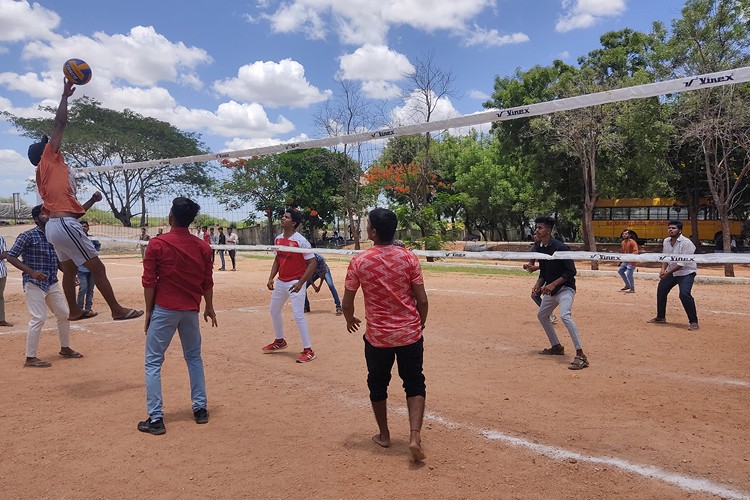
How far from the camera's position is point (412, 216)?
24.5m

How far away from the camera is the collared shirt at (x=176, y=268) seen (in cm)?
455

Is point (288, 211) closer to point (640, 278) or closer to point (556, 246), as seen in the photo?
point (556, 246)

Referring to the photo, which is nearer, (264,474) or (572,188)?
(264,474)

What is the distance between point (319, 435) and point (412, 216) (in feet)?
67.1

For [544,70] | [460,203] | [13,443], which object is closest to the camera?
[13,443]

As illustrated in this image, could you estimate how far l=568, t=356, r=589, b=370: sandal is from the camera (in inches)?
252

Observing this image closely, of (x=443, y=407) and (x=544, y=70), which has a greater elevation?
(x=544, y=70)

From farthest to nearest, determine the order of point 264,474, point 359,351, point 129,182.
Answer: point 129,182
point 359,351
point 264,474

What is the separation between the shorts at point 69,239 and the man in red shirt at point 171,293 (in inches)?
40.2

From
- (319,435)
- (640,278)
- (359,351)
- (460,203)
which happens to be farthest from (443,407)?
(460,203)

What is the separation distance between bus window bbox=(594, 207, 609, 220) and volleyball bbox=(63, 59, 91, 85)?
31.4 metres

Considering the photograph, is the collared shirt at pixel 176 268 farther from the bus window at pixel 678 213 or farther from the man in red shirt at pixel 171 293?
the bus window at pixel 678 213

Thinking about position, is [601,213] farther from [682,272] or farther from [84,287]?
[84,287]

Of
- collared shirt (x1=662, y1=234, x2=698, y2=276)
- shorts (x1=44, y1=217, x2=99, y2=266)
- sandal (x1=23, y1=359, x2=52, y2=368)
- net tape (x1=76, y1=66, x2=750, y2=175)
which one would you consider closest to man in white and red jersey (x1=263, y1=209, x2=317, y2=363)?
net tape (x1=76, y1=66, x2=750, y2=175)
